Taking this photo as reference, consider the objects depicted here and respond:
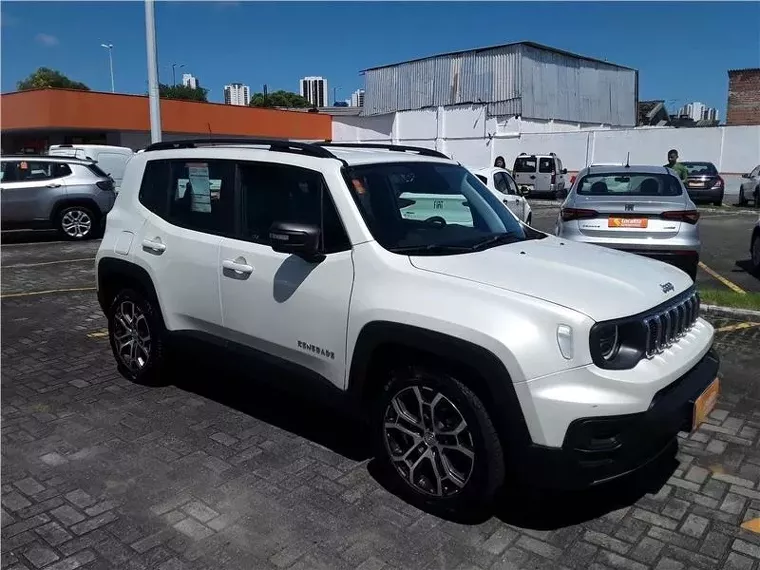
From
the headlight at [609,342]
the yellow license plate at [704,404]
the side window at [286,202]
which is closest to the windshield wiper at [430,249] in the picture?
the side window at [286,202]

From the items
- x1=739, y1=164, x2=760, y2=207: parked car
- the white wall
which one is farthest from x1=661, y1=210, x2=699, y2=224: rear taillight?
the white wall

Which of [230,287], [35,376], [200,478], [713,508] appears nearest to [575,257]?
[713,508]

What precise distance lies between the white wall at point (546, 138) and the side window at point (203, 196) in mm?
28082

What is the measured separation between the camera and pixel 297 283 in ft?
12.8

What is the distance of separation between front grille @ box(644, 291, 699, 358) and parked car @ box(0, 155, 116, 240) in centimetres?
1351

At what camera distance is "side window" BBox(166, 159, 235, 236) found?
4.46 metres

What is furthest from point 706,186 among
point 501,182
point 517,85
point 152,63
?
point 152,63

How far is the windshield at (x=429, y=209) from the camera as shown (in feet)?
12.5

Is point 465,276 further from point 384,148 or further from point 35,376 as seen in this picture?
point 35,376

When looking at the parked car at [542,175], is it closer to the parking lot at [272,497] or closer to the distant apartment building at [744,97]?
the distant apartment building at [744,97]

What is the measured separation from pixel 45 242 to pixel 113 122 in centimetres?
1644

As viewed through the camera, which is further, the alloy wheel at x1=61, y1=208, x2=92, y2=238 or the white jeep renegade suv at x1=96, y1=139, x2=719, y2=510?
the alloy wheel at x1=61, y1=208, x2=92, y2=238

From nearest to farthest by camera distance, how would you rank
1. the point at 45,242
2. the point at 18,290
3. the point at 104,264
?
the point at 104,264 → the point at 18,290 → the point at 45,242

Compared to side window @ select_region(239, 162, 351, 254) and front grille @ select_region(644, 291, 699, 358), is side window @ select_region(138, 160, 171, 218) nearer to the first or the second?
side window @ select_region(239, 162, 351, 254)
